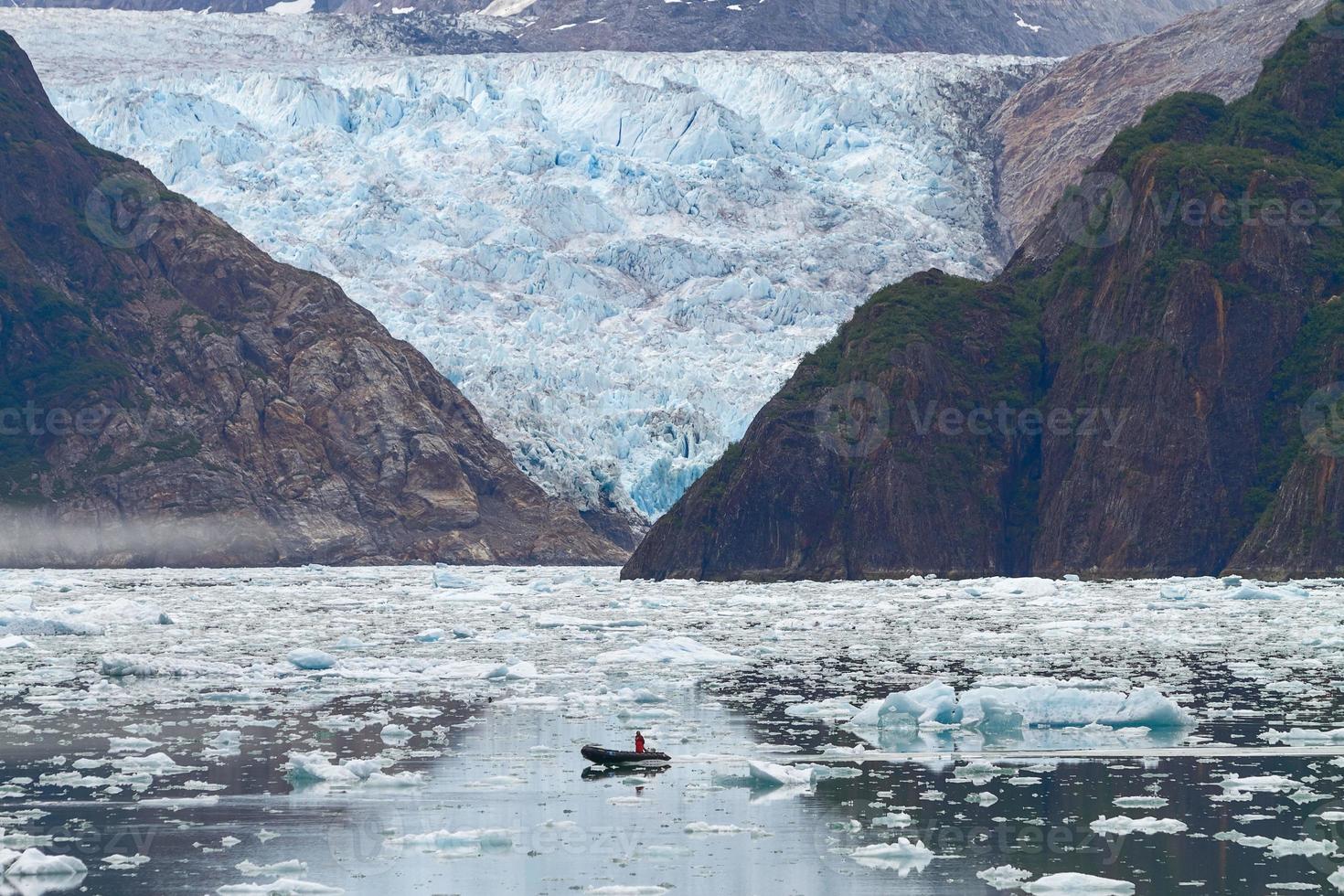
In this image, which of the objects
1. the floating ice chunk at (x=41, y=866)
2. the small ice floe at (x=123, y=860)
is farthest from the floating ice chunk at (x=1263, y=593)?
the floating ice chunk at (x=41, y=866)

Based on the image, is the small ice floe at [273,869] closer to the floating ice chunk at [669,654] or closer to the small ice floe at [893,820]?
the small ice floe at [893,820]

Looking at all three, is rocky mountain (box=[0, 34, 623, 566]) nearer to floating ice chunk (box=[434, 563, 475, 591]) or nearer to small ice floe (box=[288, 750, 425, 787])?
floating ice chunk (box=[434, 563, 475, 591])

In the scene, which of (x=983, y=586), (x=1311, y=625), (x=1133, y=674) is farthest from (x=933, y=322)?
(x=1133, y=674)

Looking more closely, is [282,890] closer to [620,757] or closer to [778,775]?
[778,775]

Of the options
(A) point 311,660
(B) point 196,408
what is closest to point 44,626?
(A) point 311,660

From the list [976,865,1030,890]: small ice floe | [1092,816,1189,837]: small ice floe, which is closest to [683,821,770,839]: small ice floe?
[976,865,1030,890]: small ice floe

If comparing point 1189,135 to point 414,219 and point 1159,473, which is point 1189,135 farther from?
point 414,219
